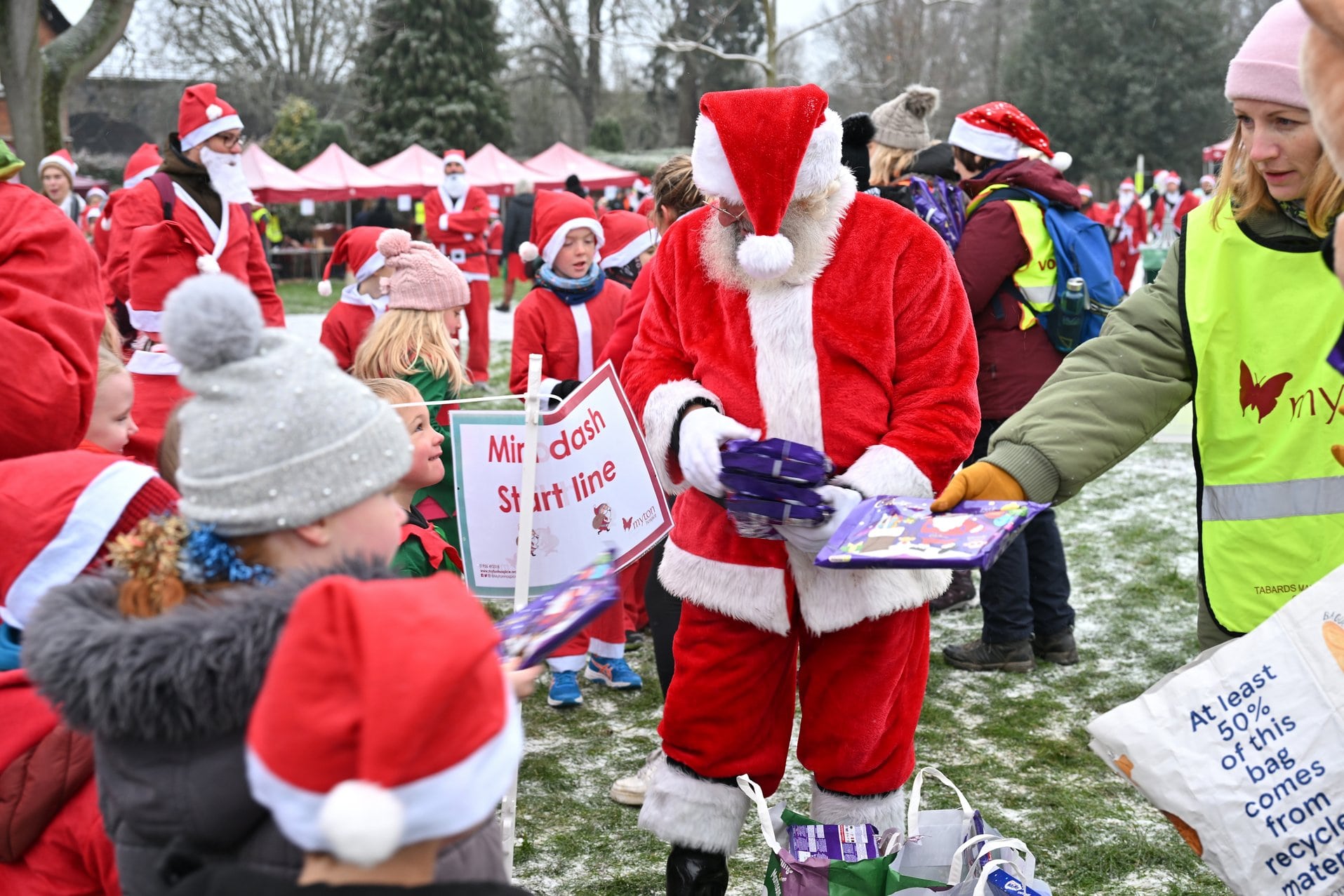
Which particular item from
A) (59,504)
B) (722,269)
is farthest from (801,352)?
(59,504)

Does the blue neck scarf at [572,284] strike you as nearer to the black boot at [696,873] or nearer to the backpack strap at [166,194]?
the backpack strap at [166,194]

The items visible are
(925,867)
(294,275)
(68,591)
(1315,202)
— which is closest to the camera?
(68,591)

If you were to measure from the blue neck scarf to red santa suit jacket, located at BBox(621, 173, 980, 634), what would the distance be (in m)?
2.47

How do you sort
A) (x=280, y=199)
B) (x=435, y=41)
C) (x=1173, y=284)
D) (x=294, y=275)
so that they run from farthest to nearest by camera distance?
(x=435, y=41)
(x=294, y=275)
(x=280, y=199)
(x=1173, y=284)

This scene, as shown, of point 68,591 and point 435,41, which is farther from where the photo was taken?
point 435,41

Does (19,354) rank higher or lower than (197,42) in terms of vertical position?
lower

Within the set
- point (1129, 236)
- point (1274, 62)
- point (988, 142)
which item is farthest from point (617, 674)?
point (1129, 236)

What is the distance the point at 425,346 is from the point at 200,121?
93.2 inches

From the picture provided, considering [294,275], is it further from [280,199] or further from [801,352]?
[801,352]

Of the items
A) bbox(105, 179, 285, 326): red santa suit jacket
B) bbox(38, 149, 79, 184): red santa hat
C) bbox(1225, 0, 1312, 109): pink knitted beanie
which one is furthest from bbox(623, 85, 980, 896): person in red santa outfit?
bbox(38, 149, 79, 184): red santa hat

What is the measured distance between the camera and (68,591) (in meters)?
1.72

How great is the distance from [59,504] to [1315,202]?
91.2 inches

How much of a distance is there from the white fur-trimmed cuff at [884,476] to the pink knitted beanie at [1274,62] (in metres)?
0.98

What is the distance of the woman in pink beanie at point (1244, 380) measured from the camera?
2443 mm
